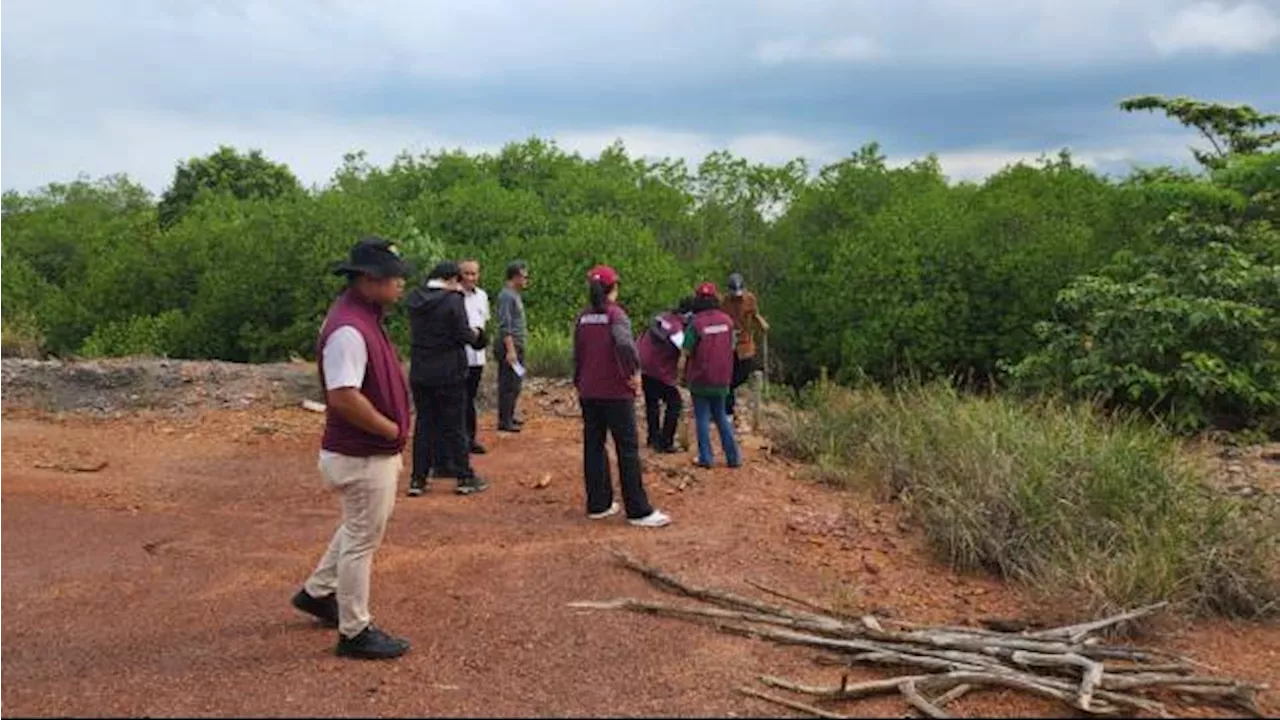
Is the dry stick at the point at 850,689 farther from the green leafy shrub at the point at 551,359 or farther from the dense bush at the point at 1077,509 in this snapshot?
the green leafy shrub at the point at 551,359

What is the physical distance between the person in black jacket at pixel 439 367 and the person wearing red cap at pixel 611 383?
3.41 feet

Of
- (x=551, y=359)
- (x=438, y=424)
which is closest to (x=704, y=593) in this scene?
(x=438, y=424)

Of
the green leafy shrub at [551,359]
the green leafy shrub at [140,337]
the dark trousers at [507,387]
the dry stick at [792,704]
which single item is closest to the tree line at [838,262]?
the green leafy shrub at [140,337]

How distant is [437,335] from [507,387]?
2.88m

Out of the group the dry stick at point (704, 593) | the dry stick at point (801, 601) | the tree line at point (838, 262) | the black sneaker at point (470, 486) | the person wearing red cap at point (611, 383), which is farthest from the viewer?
the tree line at point (838, 262)

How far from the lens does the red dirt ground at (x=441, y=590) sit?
4.52m

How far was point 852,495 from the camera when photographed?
334 inches

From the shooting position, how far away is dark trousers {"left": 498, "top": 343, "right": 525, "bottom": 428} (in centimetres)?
1024

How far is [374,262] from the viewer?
15.5 feet

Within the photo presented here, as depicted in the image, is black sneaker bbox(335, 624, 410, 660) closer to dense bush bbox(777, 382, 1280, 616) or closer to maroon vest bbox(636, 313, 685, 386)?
dense bush bbox(777, 382, 1280, 616)

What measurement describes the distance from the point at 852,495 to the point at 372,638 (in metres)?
4.55

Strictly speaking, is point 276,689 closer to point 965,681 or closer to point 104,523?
point 965,681

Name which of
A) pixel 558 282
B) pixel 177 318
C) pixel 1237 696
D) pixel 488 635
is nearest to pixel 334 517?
pixel 488 635

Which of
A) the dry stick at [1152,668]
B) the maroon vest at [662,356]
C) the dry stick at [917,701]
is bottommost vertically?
the dry stick at [1152,668]
